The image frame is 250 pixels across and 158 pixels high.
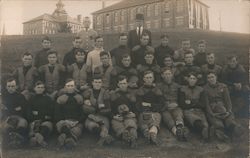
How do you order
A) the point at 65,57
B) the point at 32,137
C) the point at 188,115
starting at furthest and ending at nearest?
the point at 65,57
the point at 188,115
the point at 32,137

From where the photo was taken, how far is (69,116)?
3.47 meters

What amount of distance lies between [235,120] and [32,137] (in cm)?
224

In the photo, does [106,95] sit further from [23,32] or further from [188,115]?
[23,32]

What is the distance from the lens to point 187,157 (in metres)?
3.40

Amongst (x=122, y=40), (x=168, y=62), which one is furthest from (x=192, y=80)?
(x=122, y=40)

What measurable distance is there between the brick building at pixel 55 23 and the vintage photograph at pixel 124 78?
0.02m

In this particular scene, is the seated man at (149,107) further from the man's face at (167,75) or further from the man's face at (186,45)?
the man's face at (186,45)

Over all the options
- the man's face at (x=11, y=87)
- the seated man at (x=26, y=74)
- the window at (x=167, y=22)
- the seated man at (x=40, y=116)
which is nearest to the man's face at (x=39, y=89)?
the seated man at (x=40, y=116)

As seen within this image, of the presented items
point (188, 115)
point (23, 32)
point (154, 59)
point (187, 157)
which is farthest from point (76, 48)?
point (187, 157)

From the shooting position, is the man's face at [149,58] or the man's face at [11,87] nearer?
the man's face at [11,87]

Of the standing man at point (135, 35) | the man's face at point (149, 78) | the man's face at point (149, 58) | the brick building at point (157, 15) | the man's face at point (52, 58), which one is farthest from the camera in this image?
the standing man at point (135, 35)

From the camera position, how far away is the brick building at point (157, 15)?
4046 millimetres

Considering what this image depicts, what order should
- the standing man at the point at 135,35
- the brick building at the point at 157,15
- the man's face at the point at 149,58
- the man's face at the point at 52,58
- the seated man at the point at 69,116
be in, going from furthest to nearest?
the standing man at the point at 135,35 < the brick building at the point at 157,15 < the man's face at the point at 149,58 < the man's face at the point at 52,58 < the seated man at the point at 69,116

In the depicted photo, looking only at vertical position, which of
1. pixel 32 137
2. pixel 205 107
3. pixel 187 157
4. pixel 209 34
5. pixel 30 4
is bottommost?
pixel 187 157
